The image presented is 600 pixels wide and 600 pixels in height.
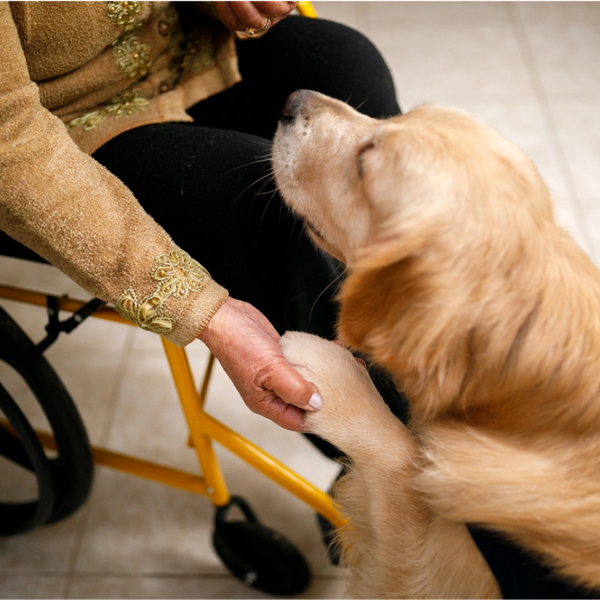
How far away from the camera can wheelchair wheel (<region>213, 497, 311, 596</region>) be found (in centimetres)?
102

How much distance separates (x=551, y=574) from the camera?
0.54 metres

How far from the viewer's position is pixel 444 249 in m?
0.55

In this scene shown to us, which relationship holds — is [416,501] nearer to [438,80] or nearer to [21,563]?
[21,563]

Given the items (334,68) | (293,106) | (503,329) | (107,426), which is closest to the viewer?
(503,329)

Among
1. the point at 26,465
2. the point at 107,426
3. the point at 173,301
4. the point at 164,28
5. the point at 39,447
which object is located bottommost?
the point at 107,426

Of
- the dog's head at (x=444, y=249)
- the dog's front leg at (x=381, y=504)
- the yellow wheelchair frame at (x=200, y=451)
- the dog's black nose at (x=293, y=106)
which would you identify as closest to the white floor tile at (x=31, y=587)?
the yellow wheelchair frame at (x=200, y=451)

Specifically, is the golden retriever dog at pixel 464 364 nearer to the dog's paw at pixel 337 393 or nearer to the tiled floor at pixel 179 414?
the dog's paw at pixel 337 393

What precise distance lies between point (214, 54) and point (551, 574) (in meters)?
0.80

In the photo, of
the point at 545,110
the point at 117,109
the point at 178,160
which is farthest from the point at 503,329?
the point at 545,110

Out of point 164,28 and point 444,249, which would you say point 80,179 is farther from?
point 444,249

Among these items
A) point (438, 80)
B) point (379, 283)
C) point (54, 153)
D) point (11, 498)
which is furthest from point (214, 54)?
point (438, 80)

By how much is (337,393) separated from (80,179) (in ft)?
1.26

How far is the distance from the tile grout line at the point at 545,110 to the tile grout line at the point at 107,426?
115cm

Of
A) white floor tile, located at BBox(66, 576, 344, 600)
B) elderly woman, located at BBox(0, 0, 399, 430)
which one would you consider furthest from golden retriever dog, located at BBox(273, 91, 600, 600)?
white floor tile, located at BBox(66, 576, 344, 600)
